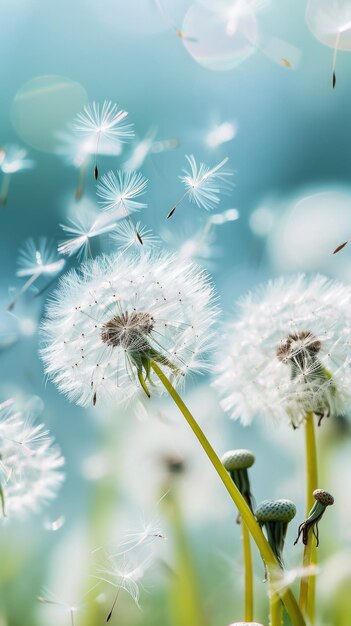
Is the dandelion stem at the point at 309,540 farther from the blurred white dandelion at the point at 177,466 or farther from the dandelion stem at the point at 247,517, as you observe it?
the blurred white dandelion at the point at 177,466

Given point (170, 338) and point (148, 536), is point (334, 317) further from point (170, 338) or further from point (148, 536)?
point (148, 536)

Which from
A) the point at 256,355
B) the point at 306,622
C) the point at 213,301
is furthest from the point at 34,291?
the point at 306,622

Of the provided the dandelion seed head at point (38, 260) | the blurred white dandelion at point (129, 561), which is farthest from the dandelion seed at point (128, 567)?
the dandelion seed head at point (38, 260)

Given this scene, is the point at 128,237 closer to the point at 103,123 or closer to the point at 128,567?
the point at 103,123

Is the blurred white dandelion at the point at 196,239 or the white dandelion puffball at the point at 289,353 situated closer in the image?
the white dandelion puffball at the point at 289,353

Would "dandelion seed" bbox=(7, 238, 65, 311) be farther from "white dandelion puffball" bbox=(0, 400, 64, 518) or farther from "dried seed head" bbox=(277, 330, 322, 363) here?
"dried seed head" bbox=(277, 330, 322, 363)

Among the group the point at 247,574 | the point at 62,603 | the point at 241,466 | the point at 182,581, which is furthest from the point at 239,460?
the point at 182,581
